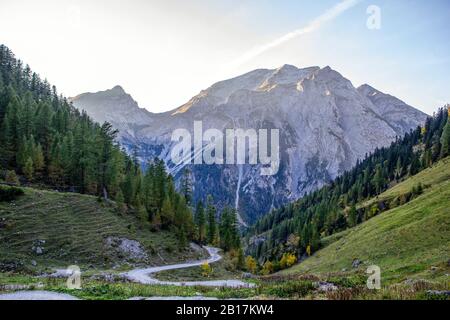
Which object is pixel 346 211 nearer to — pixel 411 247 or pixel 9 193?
pixel 411 247

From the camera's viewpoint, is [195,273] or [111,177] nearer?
[195,273]

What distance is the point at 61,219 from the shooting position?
201 ft

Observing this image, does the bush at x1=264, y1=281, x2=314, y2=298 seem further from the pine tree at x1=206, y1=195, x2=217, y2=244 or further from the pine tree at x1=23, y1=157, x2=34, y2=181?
the pine tree at x1=206, y1=195, x2=217, y2=244

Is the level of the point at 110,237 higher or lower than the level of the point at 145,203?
lower

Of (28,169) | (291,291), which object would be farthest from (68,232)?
(291,291)

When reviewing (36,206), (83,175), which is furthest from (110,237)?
(83,175)

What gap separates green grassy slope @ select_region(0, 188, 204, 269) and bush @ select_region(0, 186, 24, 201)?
1045mm

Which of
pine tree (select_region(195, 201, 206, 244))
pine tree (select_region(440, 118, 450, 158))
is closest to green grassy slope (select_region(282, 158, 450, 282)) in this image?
pine tree (select_region(195, 201, 206, 244))

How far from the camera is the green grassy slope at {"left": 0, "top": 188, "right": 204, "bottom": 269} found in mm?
50438

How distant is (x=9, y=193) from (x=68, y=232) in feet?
39.9
